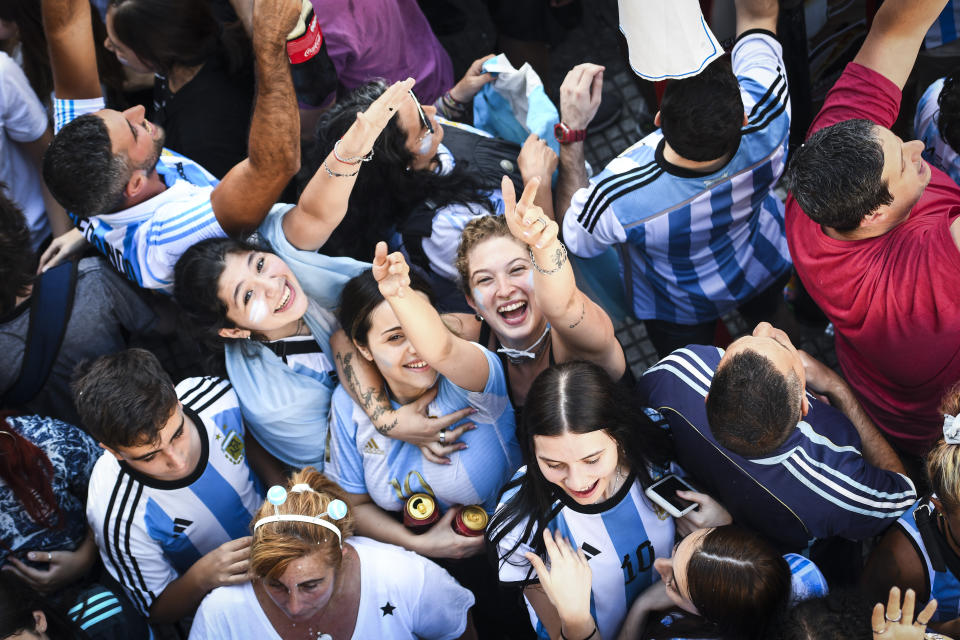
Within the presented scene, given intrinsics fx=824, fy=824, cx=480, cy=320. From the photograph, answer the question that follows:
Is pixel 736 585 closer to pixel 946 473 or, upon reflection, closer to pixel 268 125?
pixel 946 473

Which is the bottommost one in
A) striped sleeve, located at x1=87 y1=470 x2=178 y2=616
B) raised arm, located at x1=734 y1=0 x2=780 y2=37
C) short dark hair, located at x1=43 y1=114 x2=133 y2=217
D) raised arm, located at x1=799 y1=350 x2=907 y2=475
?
striped sleeve, located at x1=87 y1=470 x2=178 y2=616

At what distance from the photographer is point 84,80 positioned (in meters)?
3.33

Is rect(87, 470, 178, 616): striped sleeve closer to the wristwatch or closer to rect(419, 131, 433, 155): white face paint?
rect(419, 131, 433, 155): white face paint

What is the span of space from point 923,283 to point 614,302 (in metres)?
1.37

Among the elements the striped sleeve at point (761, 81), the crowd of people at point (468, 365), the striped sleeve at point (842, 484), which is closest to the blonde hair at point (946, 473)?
the crowd of people at point (468, 365)

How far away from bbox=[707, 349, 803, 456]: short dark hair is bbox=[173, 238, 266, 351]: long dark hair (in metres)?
1.64

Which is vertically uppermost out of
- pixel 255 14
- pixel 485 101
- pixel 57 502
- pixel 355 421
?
pixel 255 14

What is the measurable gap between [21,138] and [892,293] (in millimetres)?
3448

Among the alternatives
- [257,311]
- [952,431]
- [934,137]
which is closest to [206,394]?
[257,311]

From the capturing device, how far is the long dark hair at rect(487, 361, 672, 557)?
2.28 metres

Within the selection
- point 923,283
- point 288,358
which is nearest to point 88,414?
point 288,358

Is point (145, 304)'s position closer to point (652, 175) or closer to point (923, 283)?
point (652, 175)

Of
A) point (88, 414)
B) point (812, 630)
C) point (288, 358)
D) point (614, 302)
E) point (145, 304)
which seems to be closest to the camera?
point (812, 630)

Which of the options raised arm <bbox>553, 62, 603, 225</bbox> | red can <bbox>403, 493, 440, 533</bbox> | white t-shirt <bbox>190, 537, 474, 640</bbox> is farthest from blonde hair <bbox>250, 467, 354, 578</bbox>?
raised arm <bbox>553, 62, 603, 225</bbox>
